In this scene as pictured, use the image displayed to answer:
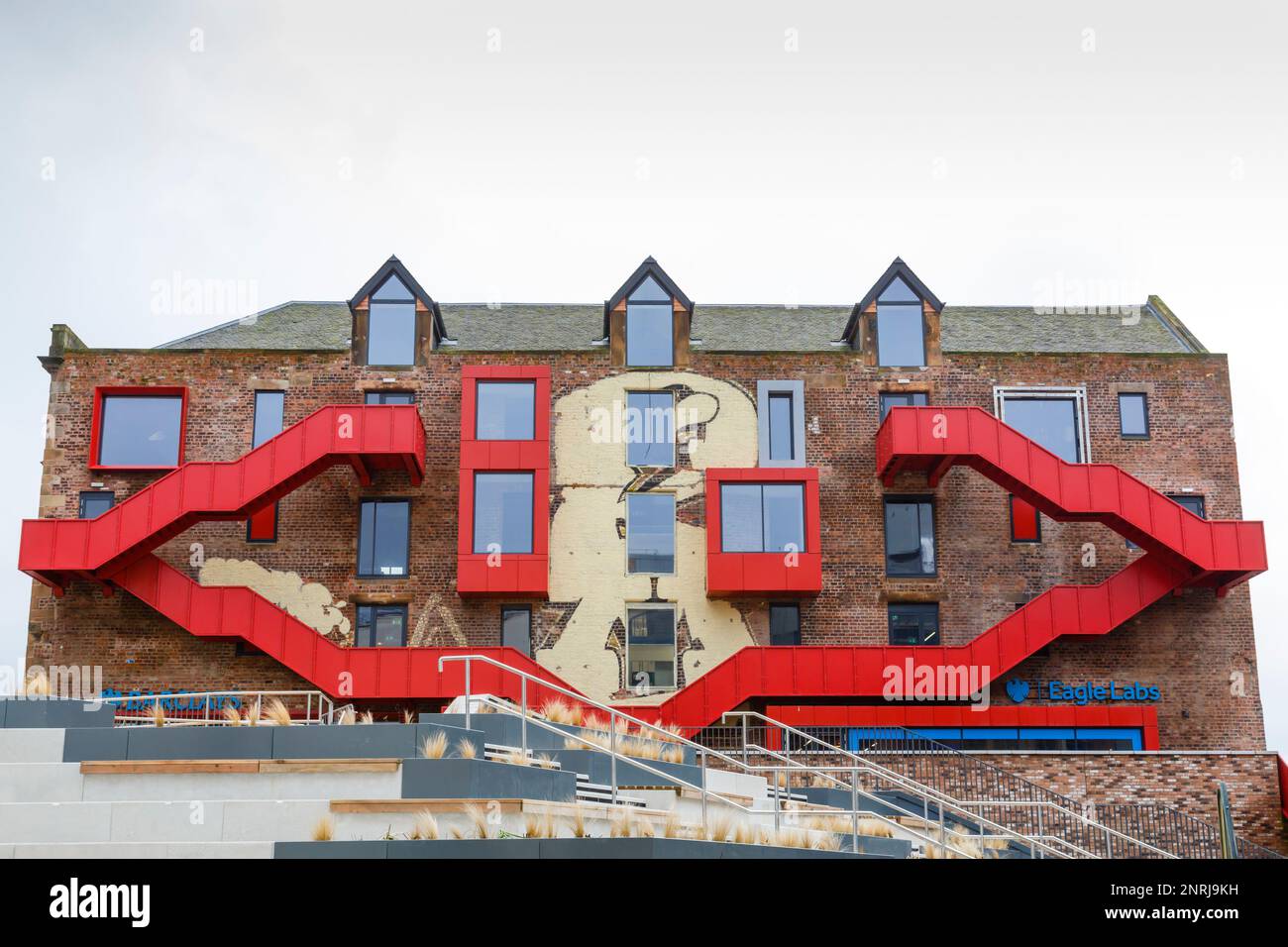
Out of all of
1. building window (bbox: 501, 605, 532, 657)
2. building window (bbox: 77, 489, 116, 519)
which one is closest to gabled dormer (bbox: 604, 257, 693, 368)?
building window (bbox: 501, 605, 532, 657)

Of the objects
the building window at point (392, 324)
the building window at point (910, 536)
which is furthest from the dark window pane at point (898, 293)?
the building window at point (392, 324)

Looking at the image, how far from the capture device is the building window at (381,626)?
110 feet

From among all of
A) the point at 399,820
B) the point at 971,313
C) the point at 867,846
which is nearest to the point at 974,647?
the point at 971,313

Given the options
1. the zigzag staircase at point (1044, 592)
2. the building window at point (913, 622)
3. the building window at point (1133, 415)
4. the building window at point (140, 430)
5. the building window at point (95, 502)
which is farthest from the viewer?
the building window at point (1133, 415)

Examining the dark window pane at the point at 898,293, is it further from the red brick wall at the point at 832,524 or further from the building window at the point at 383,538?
the building window at the point at 383,538

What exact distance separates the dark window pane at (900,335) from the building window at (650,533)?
6.50 meters

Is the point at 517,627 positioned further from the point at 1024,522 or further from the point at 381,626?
the point at 1024,522

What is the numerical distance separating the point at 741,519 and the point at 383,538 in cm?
829

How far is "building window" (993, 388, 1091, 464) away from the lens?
115 feet

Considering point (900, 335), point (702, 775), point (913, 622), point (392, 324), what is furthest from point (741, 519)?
point (702, 775)

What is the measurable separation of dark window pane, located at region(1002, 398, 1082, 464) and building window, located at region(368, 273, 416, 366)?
14.5 m

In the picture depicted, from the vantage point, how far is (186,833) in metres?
14.5
